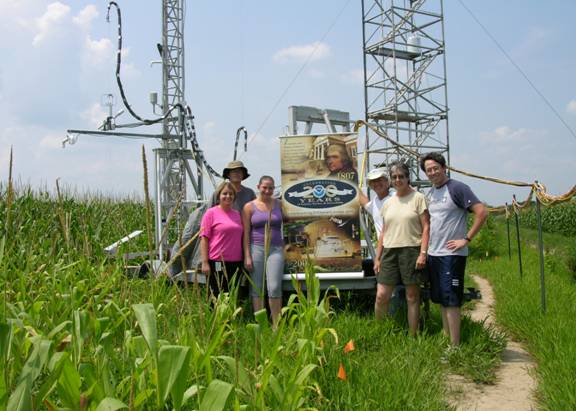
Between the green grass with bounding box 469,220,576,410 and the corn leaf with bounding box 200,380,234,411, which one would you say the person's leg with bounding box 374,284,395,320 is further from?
the corn leaf with bounding box 200,380,234,411

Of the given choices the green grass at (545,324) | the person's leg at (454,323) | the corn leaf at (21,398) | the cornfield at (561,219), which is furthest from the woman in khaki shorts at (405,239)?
the cornfield at (561,219)


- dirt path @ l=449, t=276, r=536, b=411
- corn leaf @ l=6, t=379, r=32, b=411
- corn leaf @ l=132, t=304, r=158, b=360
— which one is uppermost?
corn leaf @ l=132, t=304, r=158, b=360

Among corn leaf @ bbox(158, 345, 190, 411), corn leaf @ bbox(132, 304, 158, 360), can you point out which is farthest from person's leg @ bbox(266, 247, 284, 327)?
corn leaf @ bbox(132, 304, 158, 360)

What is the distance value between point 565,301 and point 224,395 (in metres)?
5.64

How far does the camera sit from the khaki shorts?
15.6ft

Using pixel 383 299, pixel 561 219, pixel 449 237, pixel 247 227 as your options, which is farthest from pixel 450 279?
pixel 561 219

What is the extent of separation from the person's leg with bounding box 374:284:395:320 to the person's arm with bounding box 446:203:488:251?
76 cm

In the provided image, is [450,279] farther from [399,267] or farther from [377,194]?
[377,194]

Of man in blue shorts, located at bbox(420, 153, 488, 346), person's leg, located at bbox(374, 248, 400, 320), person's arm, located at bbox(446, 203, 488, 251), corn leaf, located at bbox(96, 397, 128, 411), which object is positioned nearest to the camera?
corn leaf, located at bbox(96, 397, 128, 411)

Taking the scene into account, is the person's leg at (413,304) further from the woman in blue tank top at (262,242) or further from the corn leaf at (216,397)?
the corn leaf at (216,397)

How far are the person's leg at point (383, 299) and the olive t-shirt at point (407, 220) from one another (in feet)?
1.37

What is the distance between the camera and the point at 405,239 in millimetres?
4781

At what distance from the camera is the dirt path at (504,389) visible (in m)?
3.67

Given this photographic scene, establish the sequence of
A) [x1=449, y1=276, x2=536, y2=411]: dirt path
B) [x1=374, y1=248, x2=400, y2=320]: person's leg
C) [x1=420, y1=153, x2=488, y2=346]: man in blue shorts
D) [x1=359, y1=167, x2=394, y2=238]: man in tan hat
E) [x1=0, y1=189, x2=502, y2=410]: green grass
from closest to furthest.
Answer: [x1=0, y1=189, x2=502, y2=410]: green grass < [x1=449, y1=276, x2=536, y2=411]: dirt path < [x1=420, y1=153, x2=488, y2=346]: man in blue shorts < [x1=374, y1=248, x2=400, y2=320]: person's leg < [x1=359, y1=167, x2=394, y2=238]: man in tan hat
